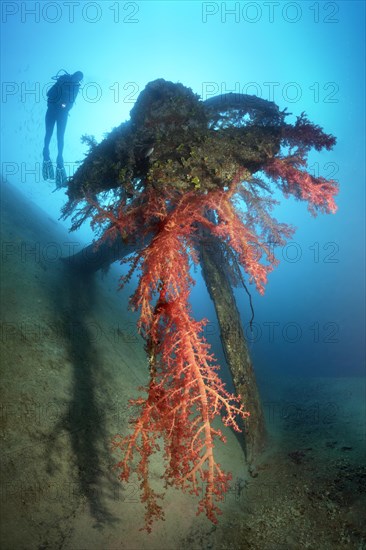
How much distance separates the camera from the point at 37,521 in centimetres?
374

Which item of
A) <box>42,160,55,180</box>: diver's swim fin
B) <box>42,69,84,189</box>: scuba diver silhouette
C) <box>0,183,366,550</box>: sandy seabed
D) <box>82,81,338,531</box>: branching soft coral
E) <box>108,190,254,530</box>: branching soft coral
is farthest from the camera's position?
<box>42,69,84,189</box>: scuba diver silhouette

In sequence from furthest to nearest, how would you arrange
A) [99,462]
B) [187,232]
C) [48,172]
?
[48,172], [99,462], [187,232]

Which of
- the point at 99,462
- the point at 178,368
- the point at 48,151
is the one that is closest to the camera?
the point at 178,368

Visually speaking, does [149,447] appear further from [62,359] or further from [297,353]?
[297,353]

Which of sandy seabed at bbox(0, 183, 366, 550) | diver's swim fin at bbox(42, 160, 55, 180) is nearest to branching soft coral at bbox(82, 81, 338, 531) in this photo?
sandy seabed at bbox(0, 183, 366, 550)

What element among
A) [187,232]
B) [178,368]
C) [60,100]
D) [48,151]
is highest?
[60,100]

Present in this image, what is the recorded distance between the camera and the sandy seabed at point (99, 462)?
3939mm

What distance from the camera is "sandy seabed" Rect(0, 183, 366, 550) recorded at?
12.9 feet

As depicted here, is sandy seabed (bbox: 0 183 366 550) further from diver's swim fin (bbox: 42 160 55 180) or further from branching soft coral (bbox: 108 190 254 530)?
diver's swim fin (bbox: 42 160 55 180)

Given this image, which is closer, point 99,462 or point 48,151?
point 99,462

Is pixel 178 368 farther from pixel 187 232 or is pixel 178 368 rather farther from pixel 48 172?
pixel 48 172

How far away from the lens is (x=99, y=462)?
4809mm

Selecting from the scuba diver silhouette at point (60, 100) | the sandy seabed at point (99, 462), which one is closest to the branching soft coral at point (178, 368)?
the sandy seabed at point (99, 462)

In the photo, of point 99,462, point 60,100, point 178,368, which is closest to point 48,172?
point 60,100
